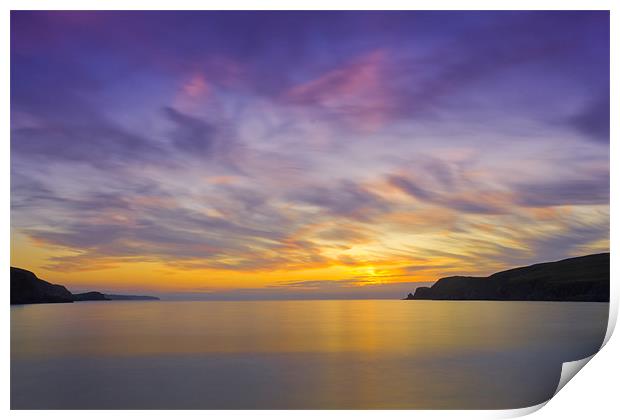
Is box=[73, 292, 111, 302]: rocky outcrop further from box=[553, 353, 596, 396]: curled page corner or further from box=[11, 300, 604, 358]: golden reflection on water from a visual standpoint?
box=[553, 353, 596, 396]: curled page corner

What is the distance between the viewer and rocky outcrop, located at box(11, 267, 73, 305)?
6859 millimetres

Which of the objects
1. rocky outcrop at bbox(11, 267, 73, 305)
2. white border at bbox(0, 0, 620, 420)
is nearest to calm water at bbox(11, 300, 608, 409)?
rocky outcrop at bbox(11, 267, 73, 305)

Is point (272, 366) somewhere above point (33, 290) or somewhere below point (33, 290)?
below

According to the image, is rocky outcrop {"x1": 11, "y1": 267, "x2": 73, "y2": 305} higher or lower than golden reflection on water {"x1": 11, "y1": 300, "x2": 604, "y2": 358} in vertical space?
higher

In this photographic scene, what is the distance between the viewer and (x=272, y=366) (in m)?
7.62

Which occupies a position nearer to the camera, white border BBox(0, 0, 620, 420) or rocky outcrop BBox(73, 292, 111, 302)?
white border BBox(0, 0, 620, 420)

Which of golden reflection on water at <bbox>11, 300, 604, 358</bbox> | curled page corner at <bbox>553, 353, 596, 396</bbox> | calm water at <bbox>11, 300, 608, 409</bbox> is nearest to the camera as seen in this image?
curled page corner at <bbox>553, 353, 596, 396</bbox>

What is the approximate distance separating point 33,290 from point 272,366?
139 inches

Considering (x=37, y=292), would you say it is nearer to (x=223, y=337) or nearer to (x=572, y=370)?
(x=223, y=337)

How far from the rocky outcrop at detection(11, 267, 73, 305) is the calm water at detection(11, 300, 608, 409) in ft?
1.30

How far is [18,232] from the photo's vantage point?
674cm
